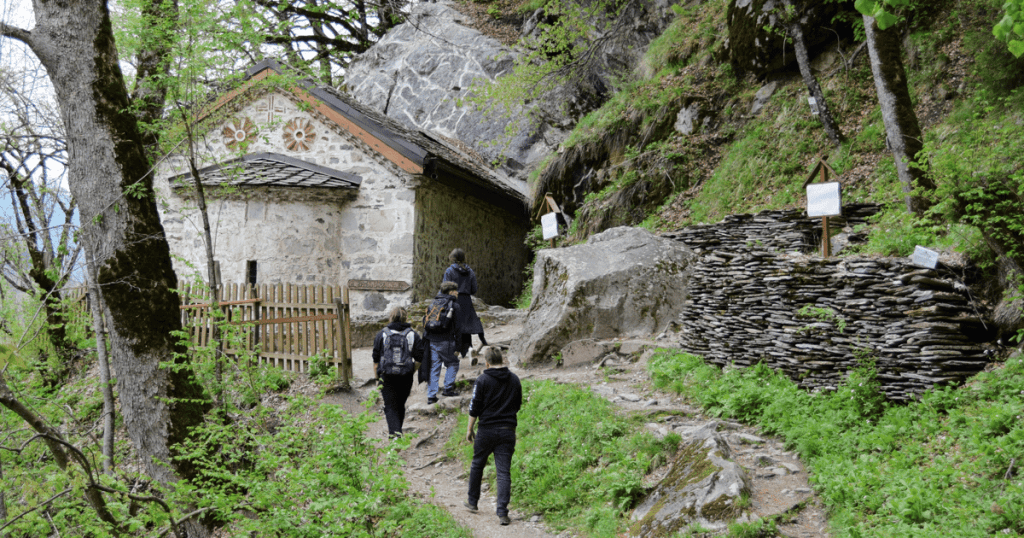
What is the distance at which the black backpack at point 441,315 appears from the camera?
24.8 feet

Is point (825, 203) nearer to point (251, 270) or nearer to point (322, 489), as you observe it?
point (322, 489)

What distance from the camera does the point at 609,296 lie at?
362 inches

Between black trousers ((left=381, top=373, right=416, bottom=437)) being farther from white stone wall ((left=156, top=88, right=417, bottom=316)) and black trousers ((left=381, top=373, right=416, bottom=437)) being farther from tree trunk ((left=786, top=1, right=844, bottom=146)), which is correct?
tree trunk ((left=786, top=1, right=844, bottom=146))

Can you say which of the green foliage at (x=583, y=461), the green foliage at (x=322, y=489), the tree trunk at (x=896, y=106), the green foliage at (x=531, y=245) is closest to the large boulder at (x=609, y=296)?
the green foliage at (x=583, y=461)

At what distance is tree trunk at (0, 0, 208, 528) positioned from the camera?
5113 mm

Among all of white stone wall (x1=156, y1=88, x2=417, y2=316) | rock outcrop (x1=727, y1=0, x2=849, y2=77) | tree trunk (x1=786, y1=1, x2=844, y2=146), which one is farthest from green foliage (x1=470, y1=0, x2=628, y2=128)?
tree trunk (x1=786, y1=1, x2=844, y2=146)

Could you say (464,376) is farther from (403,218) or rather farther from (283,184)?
(283,184)

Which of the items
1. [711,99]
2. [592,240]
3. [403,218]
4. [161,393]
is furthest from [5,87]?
[711,99]

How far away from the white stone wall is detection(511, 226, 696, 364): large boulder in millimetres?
4378

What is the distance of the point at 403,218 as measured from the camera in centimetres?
1294

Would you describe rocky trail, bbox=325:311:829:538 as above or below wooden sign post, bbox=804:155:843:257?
below

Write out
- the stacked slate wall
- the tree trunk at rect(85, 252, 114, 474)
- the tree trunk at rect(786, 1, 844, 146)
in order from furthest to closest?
1. the tree trunk at rect(786, 1, 844, 146)
2. the stacked slate wall
3. the tree trunk at rect(85, 252, 114, 474)

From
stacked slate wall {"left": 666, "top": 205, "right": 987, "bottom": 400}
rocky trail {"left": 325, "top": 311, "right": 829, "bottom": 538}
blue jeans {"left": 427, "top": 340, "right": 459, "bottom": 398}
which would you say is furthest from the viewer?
blue jeans {"left": 427, "top": 340, "right": 459, "bottom": 398}

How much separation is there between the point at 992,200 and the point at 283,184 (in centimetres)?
1101
